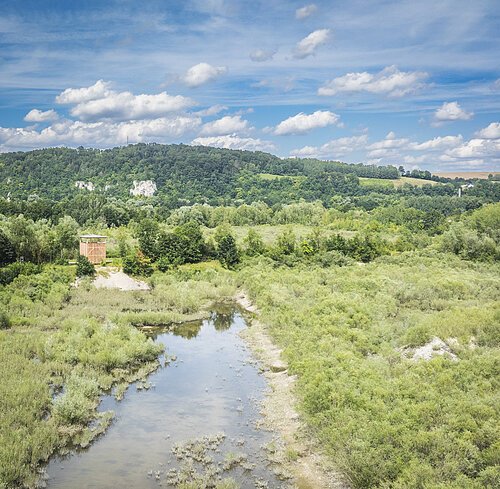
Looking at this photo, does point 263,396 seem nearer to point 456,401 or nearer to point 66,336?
point 456,401

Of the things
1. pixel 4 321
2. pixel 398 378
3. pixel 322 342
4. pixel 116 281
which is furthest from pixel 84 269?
pixel 398 378

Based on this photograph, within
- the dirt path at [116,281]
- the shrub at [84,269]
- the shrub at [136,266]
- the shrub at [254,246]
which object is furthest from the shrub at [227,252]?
the shrub at [84,269]

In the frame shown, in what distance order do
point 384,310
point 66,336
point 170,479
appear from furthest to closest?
point 384,310 → point 66,336 → point 170,479

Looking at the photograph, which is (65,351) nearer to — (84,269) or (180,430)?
(180,430)

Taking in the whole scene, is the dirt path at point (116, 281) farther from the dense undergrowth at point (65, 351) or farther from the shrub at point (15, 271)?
the shrub at point (15, 271)

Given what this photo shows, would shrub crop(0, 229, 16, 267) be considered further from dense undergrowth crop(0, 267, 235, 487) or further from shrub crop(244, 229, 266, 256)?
shrub crop(244, 229, 266, 256)

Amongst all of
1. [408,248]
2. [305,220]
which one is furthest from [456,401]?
[305,220]

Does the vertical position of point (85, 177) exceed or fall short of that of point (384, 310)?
it exceeds it
